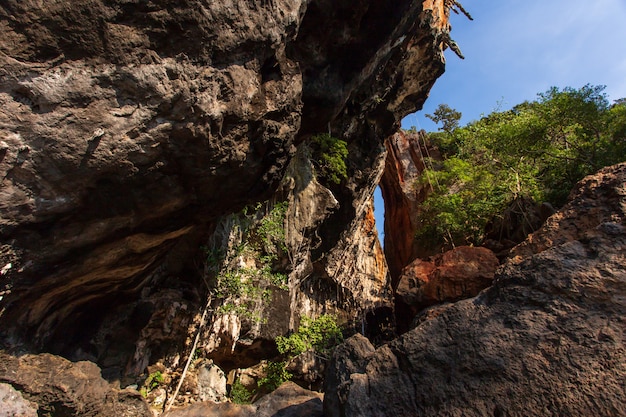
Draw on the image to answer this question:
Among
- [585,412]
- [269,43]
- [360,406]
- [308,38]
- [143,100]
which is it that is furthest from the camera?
[308,38]

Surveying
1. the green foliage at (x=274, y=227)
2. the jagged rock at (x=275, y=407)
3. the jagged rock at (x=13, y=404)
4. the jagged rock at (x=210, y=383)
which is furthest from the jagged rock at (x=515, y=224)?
the jagged rock at (x=13, y=404)

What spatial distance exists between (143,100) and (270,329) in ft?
26.7

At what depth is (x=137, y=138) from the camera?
561 cm

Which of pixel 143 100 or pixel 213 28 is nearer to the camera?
pixel 143 100

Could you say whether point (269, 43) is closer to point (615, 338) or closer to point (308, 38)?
point (308, 38)

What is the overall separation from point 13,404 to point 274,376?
7968 millimetres

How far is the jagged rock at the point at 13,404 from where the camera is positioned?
4.86 meters

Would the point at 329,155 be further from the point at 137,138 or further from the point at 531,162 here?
the point at 137,138

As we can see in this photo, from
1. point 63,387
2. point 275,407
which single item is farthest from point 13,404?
point 275,407

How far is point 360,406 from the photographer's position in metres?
4.63

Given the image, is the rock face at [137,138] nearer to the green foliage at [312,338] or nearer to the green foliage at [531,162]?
the green foliage at [312,338]

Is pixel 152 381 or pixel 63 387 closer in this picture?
pixel 63 387

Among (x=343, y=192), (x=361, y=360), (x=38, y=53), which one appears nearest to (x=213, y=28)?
(x=38, y=53)

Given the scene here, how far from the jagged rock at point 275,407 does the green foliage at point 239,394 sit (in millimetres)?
4693
